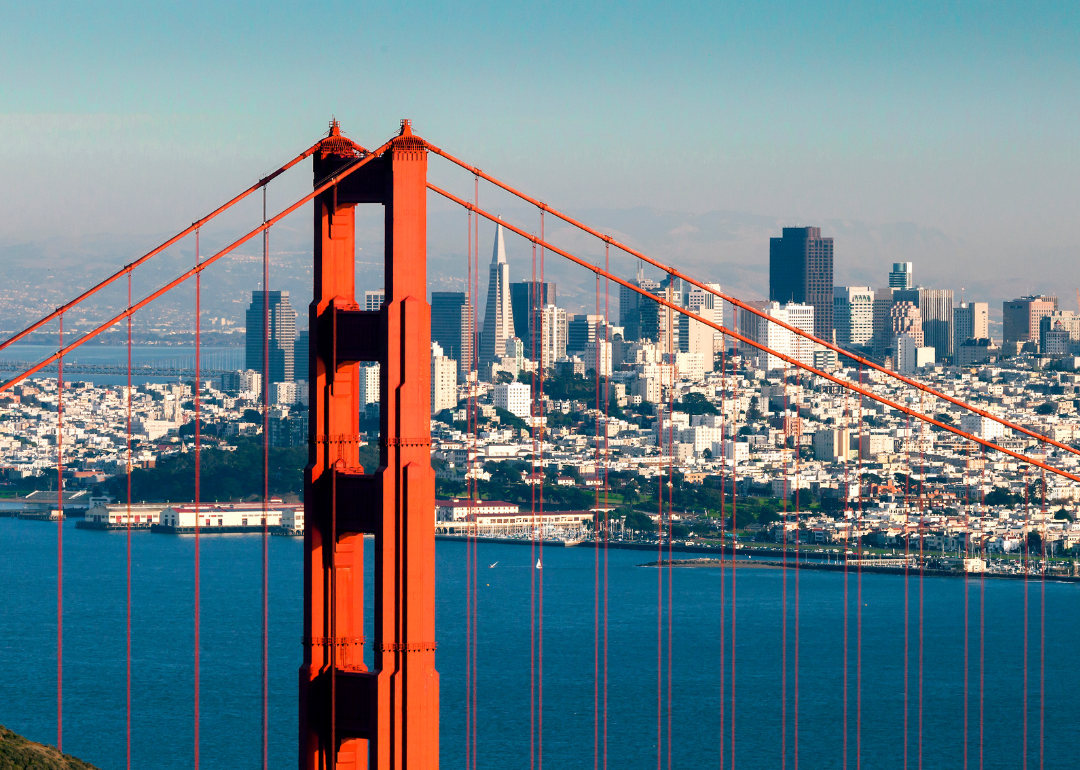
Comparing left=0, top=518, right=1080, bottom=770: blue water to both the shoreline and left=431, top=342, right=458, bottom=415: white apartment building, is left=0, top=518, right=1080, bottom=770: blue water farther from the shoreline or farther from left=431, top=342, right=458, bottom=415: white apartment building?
left=431, top=342, right=458, bottom=415: white apartment building

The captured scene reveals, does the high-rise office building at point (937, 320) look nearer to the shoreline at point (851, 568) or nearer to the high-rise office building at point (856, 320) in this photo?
the high-rise office building at point (856, 320)

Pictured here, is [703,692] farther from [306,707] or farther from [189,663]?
[306,707]

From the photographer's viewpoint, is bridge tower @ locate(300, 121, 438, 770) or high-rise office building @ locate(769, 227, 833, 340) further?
high-rise office building @ locate(769, 227, 833, 340)

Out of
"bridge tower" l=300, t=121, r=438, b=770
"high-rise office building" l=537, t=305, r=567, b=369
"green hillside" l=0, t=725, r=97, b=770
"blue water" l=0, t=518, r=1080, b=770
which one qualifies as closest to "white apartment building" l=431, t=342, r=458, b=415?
"high-rise office building" l=537, t=305, r=567, b=369

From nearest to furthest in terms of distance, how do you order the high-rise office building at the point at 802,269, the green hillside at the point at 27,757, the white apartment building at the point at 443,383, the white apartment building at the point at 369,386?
the green hillside at the point at 27,757
the white apartment building at the point at 369,386
the white apartment building at the point at 443,383
the high-rise office building at the point at 802,269

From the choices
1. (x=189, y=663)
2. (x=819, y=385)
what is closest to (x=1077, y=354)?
(x=819, y=385)

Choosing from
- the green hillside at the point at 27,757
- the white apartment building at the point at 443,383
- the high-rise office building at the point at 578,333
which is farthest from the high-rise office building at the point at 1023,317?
the green hillside at the point at 27,757
